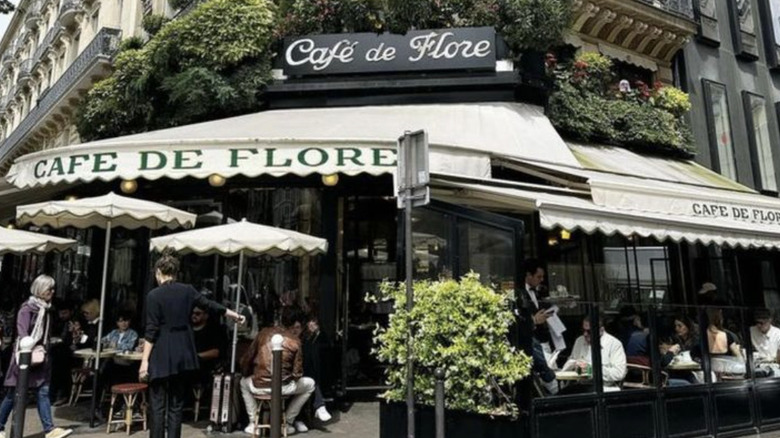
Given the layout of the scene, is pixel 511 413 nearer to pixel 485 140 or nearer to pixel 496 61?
pixel 485 140

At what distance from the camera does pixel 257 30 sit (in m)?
10.1

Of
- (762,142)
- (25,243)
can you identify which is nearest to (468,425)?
(25,243)

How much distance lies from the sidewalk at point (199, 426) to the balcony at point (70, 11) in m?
19.7

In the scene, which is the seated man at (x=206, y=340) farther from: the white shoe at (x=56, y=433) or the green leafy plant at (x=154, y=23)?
the green leafy plant at (x=154, y=23)

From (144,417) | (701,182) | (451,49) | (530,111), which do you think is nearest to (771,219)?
(701,182)

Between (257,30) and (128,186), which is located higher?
(257,30)

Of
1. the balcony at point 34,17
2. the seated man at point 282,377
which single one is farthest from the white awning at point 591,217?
the balcony at point 34,17

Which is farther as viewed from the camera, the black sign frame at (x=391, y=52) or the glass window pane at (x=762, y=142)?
the glass window pane at (x=762, y=142)

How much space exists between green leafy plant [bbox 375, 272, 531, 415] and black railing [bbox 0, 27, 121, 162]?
13954mm

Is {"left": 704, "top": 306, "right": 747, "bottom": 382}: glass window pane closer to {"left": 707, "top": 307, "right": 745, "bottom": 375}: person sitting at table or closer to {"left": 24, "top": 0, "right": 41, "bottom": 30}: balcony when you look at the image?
{"left": 707, "top": 307, "right": 745, "bottom": 375}: person sitting at table

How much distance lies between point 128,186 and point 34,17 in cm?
2841

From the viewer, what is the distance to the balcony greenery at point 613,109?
1060cm

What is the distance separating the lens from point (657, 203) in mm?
6859

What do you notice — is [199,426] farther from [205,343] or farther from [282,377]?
[282,377]
